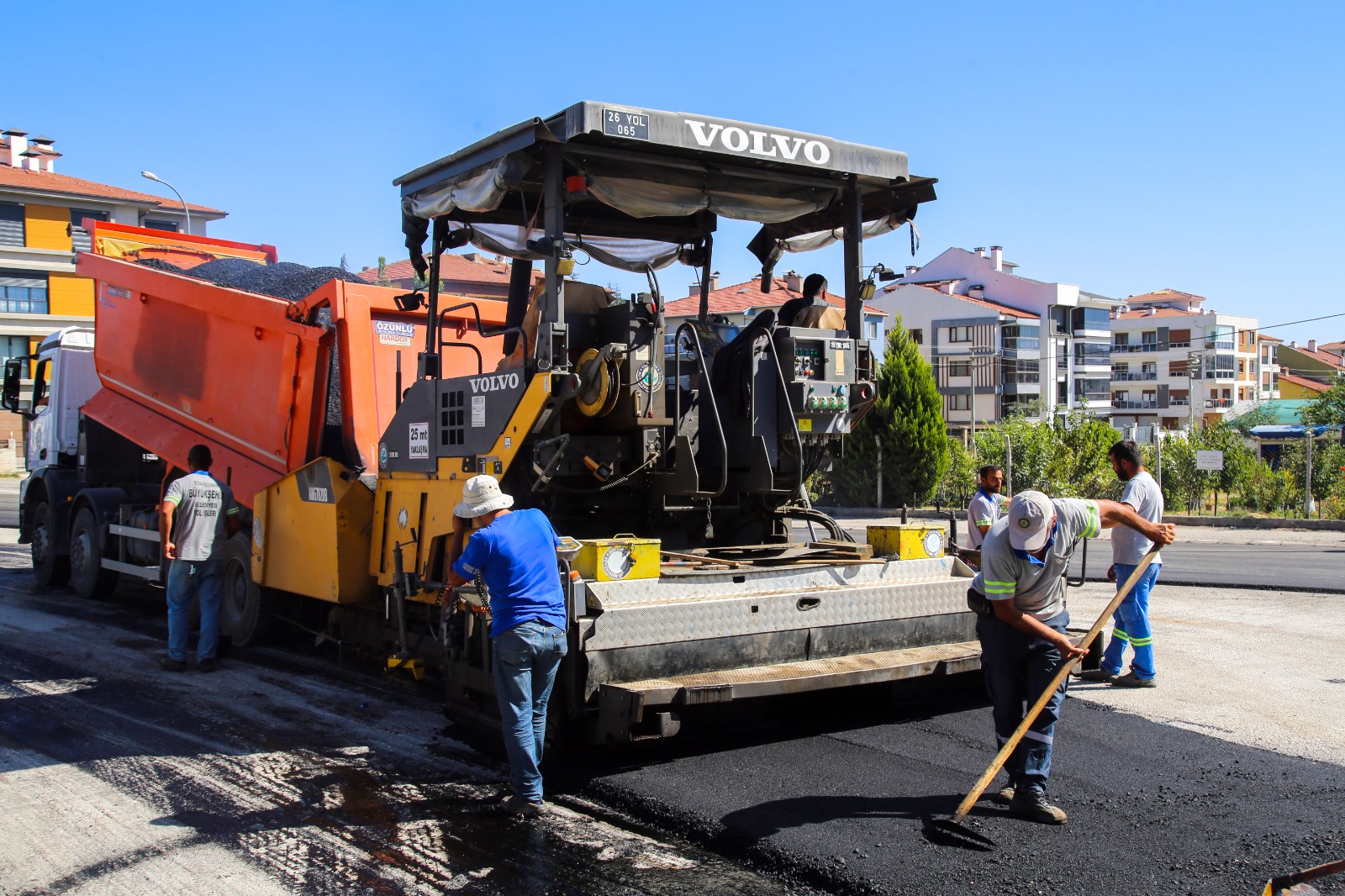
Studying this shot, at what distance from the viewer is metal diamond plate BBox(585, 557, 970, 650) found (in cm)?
524

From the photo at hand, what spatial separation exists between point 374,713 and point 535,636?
2.36m

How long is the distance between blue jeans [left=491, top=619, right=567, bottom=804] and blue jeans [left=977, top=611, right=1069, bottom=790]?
1902mm

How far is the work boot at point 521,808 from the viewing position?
483 centimetres

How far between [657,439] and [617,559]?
988 mm

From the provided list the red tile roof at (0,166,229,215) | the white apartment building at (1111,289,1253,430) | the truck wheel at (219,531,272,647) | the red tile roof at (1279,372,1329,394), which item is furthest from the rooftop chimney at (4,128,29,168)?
the red tile roof at (1279,372,1329,394)

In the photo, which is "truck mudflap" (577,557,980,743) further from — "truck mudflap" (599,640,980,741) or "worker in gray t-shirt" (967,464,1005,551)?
"worker in gray t-shirt" (967,464,1005,551)

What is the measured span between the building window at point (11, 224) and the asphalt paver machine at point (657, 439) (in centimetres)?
5077

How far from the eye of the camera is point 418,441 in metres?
→ 6.89

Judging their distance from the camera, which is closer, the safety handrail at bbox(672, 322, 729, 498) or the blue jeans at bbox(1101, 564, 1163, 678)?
the safety handrail at bbox(672, 322, 729, 498)

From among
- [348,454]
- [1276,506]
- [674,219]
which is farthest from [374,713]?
[1276,506]

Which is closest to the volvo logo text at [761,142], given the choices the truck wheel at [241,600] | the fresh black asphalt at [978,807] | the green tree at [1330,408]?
the fresh black asphalt at [978,807]

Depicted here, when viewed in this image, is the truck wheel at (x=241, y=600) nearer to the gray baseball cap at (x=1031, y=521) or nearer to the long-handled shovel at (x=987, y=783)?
the long-handled shovel at (x=987, y=783)

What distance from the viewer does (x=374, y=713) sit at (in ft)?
22.1

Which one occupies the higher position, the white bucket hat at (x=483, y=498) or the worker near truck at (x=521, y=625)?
the white bucket hat at (x=483, y=498)
